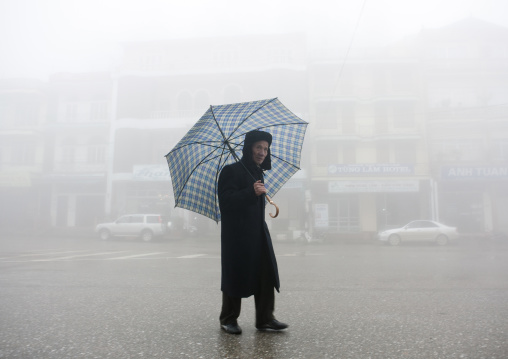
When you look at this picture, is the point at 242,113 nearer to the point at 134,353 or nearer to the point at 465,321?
the point at 134,353

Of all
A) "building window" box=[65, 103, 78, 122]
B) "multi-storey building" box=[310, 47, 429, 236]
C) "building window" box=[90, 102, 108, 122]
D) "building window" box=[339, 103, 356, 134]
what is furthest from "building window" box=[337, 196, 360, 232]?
"building window" box=[65, 103, 78, 122]

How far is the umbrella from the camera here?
11.2 feet

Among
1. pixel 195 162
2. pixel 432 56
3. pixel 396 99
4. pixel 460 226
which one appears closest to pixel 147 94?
pixel 396 99

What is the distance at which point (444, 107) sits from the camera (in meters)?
25.4

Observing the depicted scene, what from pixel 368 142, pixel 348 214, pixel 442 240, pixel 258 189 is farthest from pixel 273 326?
pixel 368 142

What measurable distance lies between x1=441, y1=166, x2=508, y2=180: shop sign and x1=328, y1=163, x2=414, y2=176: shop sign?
2076 mm

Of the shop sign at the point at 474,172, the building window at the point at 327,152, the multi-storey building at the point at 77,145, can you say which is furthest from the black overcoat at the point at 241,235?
the multi-storey building at the point at 77,145

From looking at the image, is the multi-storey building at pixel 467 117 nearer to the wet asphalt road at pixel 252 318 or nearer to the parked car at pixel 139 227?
the parked car at pixel 139 227

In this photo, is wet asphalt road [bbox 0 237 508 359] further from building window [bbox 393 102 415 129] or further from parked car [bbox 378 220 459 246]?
building window [bbox 393 102 415 129]

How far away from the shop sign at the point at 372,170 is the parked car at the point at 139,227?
11.6 metres

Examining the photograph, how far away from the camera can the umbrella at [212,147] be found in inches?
134

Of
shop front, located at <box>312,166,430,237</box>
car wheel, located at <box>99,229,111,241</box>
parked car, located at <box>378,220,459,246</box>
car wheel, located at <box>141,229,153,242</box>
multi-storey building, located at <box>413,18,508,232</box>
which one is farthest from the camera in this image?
multi-storey building, located at <box>413,18,508,232</box>

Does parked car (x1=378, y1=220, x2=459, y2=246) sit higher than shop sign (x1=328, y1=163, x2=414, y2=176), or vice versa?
shop sign (x1=328, y1=163, x2=414, y2=176)

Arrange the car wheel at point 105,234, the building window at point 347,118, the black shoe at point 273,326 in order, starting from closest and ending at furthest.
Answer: the black shoe at point 273,326, the car wheel at point 105,234, the building window at point 347,118
